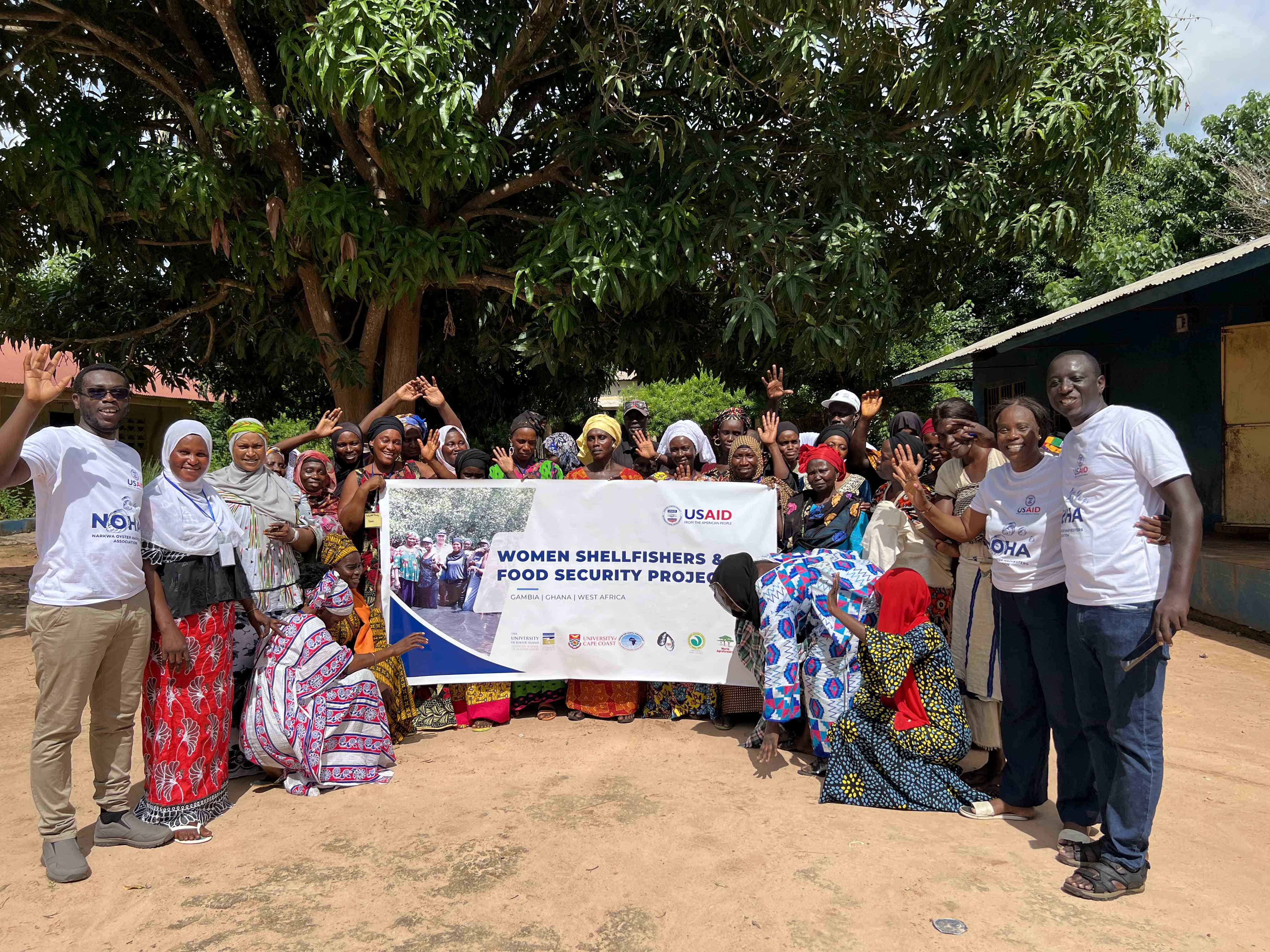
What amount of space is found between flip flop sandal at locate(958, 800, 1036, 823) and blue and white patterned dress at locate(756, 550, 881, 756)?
26.2 inches

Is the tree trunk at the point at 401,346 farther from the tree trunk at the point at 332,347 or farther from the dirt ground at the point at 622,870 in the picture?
the dirt ground at the point at 622,870

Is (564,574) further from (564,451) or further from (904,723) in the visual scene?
(904,723)

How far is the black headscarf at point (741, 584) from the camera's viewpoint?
14.5 feet

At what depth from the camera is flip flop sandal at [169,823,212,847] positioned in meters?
3.62

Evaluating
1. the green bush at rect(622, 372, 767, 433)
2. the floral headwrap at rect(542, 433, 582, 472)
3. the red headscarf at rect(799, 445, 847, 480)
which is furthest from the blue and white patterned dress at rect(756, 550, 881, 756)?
the green bush at rect(622, 372, 767, 433)

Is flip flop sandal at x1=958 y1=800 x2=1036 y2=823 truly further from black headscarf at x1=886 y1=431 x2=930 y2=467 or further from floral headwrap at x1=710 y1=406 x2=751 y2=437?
floral headwrap at x1=710 y1=406 x2=751 y2=437

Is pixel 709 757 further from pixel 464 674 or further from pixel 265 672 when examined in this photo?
pixel 265 672

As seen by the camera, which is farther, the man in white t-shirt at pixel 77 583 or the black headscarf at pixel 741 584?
the black headscarf at pixel 741 584

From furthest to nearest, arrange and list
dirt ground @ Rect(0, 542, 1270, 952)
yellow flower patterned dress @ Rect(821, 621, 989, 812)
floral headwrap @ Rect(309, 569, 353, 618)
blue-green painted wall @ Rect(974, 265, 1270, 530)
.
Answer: blue-green painted wall @ Rect(974, 265, 1270, 530)
floral headwrap @ Rect(309, 569, 353, 618)
yellow flower patterned dress @ Rect(821, 621, 989, 812)
dirt ground @ Rect(0, 542, 1270, 952)

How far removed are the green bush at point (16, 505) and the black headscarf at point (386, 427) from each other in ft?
44.7

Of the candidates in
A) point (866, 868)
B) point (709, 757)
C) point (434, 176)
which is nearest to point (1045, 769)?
point (866, 868)

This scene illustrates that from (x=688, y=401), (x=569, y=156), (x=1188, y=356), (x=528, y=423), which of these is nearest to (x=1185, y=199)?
(x=1188, y=356)

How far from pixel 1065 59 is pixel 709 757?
5799mm

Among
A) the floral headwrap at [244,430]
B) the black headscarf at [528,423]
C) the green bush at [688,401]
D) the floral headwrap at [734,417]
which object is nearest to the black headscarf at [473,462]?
the black headscarf at [528,423]
